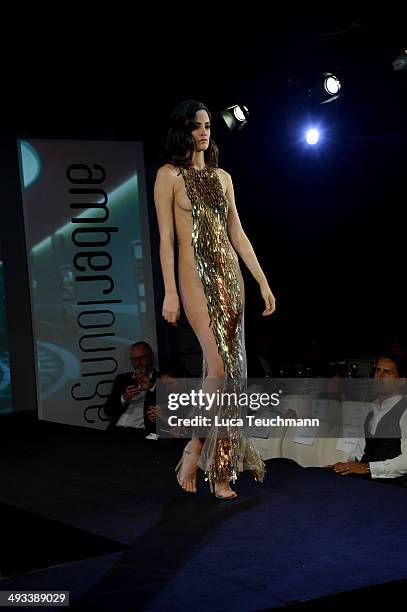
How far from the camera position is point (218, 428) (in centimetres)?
299

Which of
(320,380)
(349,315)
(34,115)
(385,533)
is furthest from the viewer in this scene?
(349,315)

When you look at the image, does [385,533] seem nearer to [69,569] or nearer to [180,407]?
[69,569]

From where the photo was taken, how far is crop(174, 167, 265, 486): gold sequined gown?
297 centimetres

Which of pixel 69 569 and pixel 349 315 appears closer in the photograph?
pixel 69 569

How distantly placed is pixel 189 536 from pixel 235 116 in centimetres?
357

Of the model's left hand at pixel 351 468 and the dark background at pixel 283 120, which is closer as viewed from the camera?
the model's left hand at pixel 351 468

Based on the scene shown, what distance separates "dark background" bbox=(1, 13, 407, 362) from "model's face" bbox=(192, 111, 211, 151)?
1.87 m

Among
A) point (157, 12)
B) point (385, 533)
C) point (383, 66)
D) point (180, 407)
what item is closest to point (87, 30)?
point (157, 12)

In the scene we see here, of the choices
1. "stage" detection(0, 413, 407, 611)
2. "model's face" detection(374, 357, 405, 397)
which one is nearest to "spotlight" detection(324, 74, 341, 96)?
"model's face" detection(374, 357, 405, 397)

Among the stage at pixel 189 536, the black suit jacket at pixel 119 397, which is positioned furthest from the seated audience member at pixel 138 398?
the stage at pixel 189 536

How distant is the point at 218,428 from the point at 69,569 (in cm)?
81

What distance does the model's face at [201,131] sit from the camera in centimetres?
301

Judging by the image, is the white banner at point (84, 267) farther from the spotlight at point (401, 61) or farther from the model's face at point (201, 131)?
the model's face at point (201, 131)

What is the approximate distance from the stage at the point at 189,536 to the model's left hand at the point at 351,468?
3.5 inches
